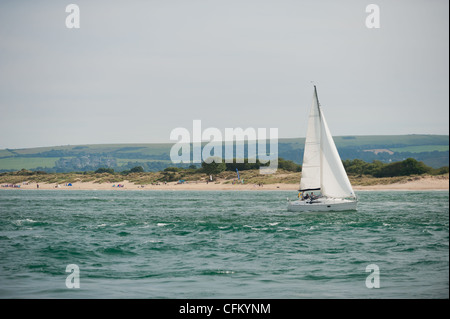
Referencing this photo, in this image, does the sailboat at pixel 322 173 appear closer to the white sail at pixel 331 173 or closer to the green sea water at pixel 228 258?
the white sail at pixel 331 173

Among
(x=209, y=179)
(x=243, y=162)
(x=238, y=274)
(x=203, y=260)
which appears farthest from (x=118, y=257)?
(x=243, y=162)

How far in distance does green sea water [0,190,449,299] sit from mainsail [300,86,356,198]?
795cm

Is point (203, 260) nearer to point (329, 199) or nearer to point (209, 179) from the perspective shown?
point (329, 199)

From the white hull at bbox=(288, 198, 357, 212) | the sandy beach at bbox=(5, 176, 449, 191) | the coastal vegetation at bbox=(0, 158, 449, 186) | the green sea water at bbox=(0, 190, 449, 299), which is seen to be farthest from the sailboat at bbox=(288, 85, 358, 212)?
the coastal vegetation at bbox=(0, 158, 449, 186)

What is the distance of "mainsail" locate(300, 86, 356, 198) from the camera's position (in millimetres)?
55156

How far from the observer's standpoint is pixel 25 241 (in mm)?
34406

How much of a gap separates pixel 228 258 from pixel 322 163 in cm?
3075

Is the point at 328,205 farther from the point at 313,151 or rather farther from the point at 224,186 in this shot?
the point at 224,186

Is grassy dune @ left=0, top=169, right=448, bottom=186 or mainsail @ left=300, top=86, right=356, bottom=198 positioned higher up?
mainsail @ left=300, top=86, right=356, bottom=198

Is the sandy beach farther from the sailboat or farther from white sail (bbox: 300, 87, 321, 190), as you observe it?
white sail (bbox: 300, 87, 321, 190)

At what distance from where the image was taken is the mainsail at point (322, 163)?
55156mm

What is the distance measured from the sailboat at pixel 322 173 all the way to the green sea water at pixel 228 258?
6.55 metres
